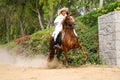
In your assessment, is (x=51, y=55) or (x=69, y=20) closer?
(x=69, y=20)

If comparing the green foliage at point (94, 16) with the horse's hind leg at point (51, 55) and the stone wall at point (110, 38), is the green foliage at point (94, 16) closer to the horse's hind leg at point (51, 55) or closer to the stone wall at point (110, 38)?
the stone wall at point (110, 38)

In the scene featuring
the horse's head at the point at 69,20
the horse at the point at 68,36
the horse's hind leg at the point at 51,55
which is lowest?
the horse's hind leg at the point at 51,55

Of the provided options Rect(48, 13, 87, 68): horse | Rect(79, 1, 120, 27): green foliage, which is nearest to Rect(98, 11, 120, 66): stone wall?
Rect(48, 13, 87, 68): horse

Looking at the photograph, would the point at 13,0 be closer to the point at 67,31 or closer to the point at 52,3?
the point at 52,3

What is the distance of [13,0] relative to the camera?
40.3 metres

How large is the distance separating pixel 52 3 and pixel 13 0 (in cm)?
506

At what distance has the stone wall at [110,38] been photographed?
15117mm

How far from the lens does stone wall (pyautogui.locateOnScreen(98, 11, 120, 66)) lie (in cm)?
1512

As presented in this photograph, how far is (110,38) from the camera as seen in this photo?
51.4 ft

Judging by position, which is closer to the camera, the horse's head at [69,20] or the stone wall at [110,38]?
the horse's head at [69,20]

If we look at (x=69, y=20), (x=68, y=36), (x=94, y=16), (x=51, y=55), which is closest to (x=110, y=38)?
(x=68, y=36)

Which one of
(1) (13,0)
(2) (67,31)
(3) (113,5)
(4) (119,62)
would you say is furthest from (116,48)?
(1) (13,0)

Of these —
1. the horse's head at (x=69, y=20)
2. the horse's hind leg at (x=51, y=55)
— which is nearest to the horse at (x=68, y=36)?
the horse's head at (x=69, y=20)

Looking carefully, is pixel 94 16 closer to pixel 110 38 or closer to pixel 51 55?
pixel 110 38
